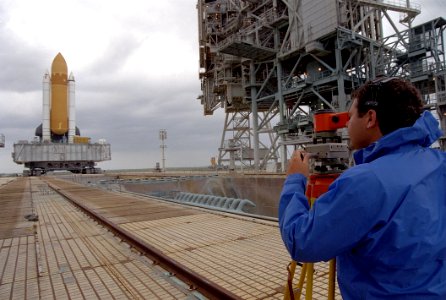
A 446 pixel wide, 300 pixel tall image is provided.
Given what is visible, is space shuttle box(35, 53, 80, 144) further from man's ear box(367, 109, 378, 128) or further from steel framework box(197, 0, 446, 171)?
man's ear box(367, 109, 378, 128)

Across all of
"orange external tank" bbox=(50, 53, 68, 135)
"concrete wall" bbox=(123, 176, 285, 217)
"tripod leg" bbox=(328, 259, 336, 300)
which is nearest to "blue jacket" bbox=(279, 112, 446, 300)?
"tripod leg" bbox=(328, 259, 336, 300)

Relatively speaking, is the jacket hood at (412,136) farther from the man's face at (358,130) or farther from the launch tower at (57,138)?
the launch tower at (57,138)

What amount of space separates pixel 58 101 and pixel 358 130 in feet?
211

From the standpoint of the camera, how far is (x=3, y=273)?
197 inches

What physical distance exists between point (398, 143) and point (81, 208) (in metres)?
11.9

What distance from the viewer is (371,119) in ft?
5.63

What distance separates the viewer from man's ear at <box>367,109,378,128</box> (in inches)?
66.8

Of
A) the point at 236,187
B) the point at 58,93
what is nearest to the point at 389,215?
the point at 236,187

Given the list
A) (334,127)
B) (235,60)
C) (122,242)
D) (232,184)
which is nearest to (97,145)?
(235,60)

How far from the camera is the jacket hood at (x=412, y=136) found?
157 cm

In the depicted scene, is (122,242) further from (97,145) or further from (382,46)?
(97,145)

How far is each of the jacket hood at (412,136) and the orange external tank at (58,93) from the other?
64194 mm

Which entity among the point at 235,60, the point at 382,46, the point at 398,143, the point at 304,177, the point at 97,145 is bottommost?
the point at 304,177

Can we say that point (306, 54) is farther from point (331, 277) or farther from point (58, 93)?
point (58, 93)
